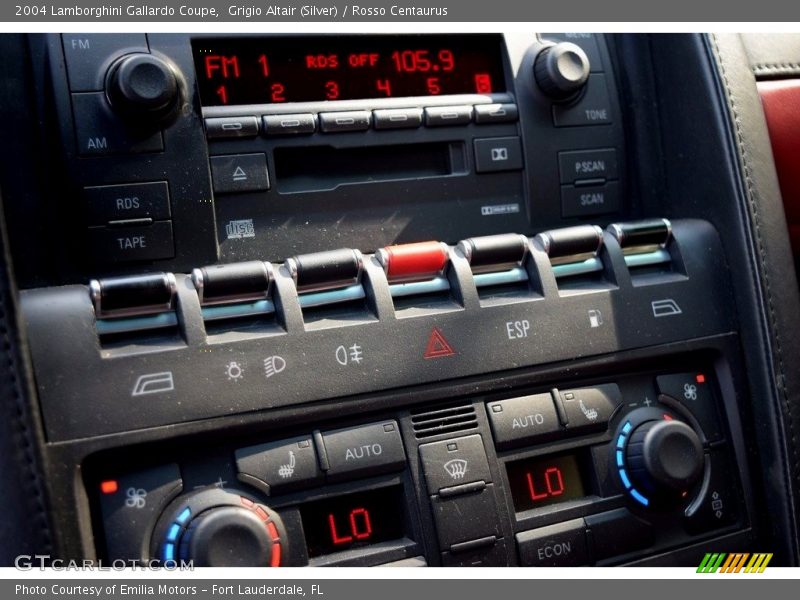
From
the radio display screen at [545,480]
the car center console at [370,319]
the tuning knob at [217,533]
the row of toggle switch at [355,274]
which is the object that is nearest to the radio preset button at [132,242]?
the car center console at [370,319]

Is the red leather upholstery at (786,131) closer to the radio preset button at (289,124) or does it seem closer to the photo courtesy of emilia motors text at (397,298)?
the photo courtesy of emilia motors text at (397,298)

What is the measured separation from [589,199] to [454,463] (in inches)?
21.5

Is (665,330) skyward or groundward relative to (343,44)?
groundward

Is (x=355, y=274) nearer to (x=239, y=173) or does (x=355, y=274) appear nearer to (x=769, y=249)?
(x=239, y=173)

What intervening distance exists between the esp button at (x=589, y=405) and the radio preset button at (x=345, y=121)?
501mm

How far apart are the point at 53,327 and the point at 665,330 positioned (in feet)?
2.89

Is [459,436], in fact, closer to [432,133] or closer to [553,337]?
[553,337]

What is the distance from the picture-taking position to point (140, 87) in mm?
1190

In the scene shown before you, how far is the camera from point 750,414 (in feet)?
4.62

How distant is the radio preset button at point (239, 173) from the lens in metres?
1.28

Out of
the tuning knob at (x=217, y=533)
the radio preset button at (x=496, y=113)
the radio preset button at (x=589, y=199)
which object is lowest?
the tuning knob at (x=217, y=533)

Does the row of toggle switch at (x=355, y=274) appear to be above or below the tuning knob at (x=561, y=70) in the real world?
below

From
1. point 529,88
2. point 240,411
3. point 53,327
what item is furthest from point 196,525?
point 529,88

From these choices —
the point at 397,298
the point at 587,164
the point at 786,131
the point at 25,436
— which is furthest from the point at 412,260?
the point at 786,131
